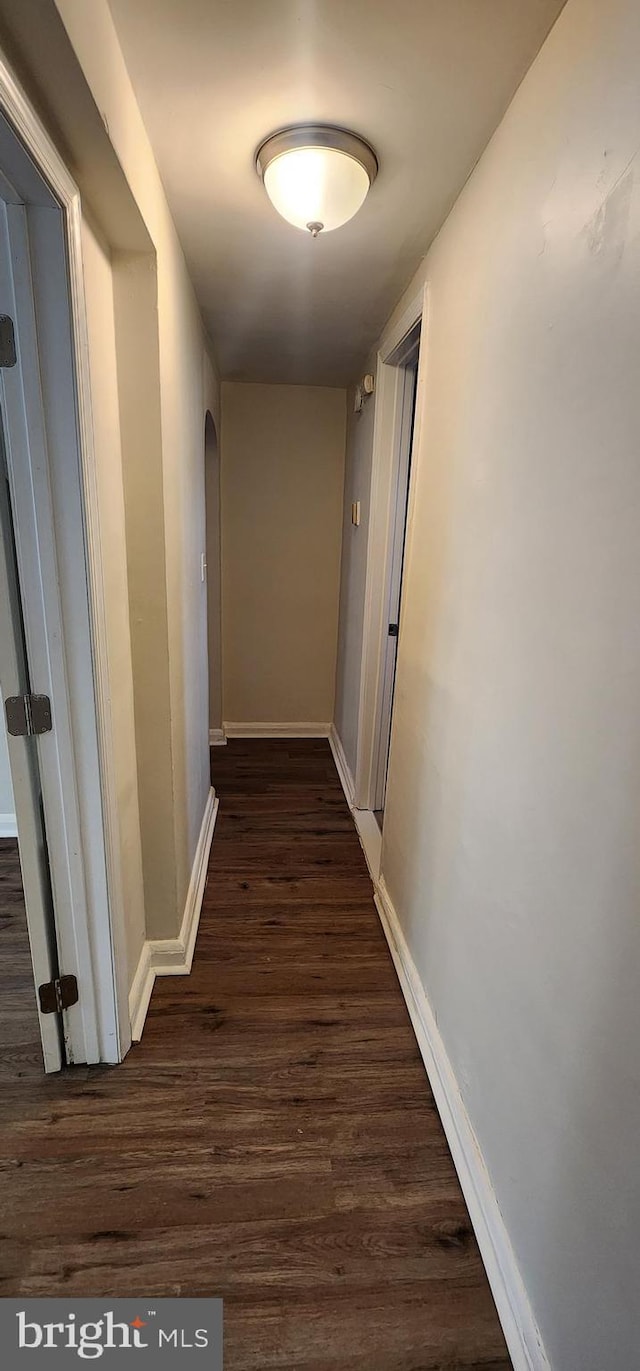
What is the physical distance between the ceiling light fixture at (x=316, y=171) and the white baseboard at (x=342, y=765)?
2.47m

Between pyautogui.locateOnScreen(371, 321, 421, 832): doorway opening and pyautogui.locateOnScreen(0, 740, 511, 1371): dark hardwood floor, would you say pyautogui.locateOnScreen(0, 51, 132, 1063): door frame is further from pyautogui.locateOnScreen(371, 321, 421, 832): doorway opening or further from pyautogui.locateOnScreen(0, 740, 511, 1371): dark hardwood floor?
pyautogui.locateOnScreen(371, 321, 421, 832): doorway opening

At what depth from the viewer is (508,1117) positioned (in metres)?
1.12

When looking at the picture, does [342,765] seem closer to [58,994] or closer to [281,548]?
[281,548]

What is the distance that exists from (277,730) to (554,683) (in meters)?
3.33

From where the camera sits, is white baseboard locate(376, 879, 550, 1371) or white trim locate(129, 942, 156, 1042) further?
white trim locate(129, 942, 156, 1042)

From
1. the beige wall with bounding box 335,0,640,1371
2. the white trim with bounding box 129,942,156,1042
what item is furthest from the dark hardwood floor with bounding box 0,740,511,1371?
the beige wall with bounding box 335,0,640,1371

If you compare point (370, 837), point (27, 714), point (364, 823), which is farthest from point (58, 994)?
point (364, 823)

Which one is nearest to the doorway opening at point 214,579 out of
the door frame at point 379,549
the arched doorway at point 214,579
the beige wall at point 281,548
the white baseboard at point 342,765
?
the arched doorway at point 214,579

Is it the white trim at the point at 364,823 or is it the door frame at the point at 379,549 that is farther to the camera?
the white trim at the point at 364,823

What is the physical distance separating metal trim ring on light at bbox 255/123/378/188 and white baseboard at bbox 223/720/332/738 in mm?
3242

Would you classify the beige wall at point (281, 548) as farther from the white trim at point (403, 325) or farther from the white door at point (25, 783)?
the white door at point (25, 783)

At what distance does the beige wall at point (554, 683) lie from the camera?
2.61 ft

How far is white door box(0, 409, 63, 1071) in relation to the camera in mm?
1208

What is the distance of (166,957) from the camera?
192 cm
